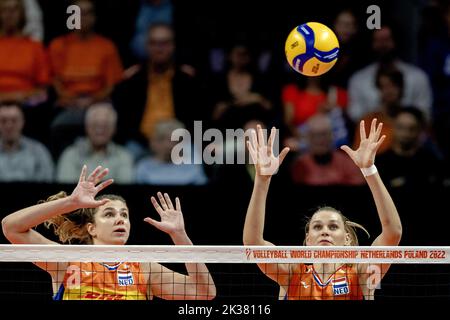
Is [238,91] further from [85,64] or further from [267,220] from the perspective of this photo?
[267,220]

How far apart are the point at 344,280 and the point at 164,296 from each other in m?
1.44

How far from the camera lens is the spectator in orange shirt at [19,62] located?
12.9 metres

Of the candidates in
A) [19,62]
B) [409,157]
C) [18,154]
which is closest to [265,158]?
[409,157]

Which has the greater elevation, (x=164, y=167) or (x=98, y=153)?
(x=98, y=153)

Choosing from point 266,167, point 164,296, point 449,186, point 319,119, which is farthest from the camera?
point 319,119

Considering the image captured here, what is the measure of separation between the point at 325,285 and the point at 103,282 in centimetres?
173

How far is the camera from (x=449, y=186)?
1126 centimetres

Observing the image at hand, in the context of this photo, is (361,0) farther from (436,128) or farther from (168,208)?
(168,208)

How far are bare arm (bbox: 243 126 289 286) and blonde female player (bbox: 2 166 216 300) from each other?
1.57ft

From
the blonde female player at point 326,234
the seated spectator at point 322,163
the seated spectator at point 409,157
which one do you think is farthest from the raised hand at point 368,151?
the seated spectator at point 322,163

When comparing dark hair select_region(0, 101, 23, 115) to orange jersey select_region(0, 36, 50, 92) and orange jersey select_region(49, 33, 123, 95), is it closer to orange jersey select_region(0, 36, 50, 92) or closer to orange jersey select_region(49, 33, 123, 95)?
orange jersey select_region(0, 36, 50, 92)

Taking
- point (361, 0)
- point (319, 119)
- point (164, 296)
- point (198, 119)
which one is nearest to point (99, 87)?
point (198, 119)

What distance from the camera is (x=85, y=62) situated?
13.1 metres

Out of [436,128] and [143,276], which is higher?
[436,128]
